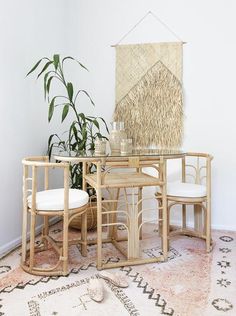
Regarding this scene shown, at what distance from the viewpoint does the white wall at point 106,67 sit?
2582 mm

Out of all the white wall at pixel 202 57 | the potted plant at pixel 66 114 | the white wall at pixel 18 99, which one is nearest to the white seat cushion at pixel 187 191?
the white wall at pixel 202 57

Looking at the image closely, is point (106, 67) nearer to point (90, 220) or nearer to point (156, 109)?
point (156, 109)

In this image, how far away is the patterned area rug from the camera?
5.61 feet

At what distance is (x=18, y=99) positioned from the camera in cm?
263

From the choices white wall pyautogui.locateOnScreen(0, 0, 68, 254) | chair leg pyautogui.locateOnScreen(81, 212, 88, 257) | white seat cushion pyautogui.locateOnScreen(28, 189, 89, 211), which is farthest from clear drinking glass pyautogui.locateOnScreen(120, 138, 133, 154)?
white wall pyautogui.locateOnScreen(0, 0, 68, 254)

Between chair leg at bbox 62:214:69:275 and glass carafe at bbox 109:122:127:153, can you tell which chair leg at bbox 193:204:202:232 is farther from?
chair leg at bbox 62:214:69:275

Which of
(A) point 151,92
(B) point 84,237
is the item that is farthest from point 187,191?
(A) point 151,92

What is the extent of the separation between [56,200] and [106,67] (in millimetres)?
1749

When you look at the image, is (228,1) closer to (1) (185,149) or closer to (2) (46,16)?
(1) (185,149)

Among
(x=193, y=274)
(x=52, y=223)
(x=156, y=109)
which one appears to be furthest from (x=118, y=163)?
(x=52, y=223)

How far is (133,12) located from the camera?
10.4 ft

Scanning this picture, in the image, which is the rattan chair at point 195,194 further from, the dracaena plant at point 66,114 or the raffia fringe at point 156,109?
the dracaena plant at point 66,114

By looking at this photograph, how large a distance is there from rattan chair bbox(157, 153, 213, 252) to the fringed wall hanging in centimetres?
30

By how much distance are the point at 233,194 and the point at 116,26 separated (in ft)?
6.76
